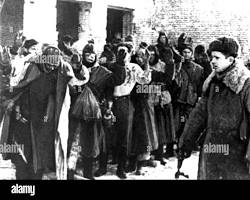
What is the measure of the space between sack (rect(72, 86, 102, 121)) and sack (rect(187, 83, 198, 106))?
108cm

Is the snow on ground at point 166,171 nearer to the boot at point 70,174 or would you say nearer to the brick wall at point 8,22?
the boot at point 70,174

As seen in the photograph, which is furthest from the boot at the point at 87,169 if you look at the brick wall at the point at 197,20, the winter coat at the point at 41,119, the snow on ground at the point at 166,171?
the brick wall at the point at 197,20

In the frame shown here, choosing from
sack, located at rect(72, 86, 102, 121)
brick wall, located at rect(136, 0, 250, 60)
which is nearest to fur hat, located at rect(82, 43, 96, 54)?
sack, located at rect(72, 86, 102, 121)

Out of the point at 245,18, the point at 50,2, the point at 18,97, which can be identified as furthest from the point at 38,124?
the point at 245,18

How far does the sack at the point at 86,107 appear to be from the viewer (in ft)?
17.5

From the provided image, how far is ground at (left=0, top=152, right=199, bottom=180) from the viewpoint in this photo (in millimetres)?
5332

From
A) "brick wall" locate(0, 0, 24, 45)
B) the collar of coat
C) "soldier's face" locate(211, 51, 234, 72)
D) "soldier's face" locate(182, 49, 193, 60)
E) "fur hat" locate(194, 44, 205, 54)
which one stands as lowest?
the collar of coat

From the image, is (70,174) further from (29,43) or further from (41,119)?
(29,43)

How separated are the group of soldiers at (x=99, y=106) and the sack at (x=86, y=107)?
0.04 ft

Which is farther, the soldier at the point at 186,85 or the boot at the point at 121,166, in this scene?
the soldier at the point at 186,85

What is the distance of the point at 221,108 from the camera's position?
4867 mm

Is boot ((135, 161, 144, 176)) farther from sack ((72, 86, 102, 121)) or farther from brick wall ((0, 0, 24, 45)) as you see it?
brick wall ((0, 0, 24, 45))

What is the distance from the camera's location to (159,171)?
5578mm
